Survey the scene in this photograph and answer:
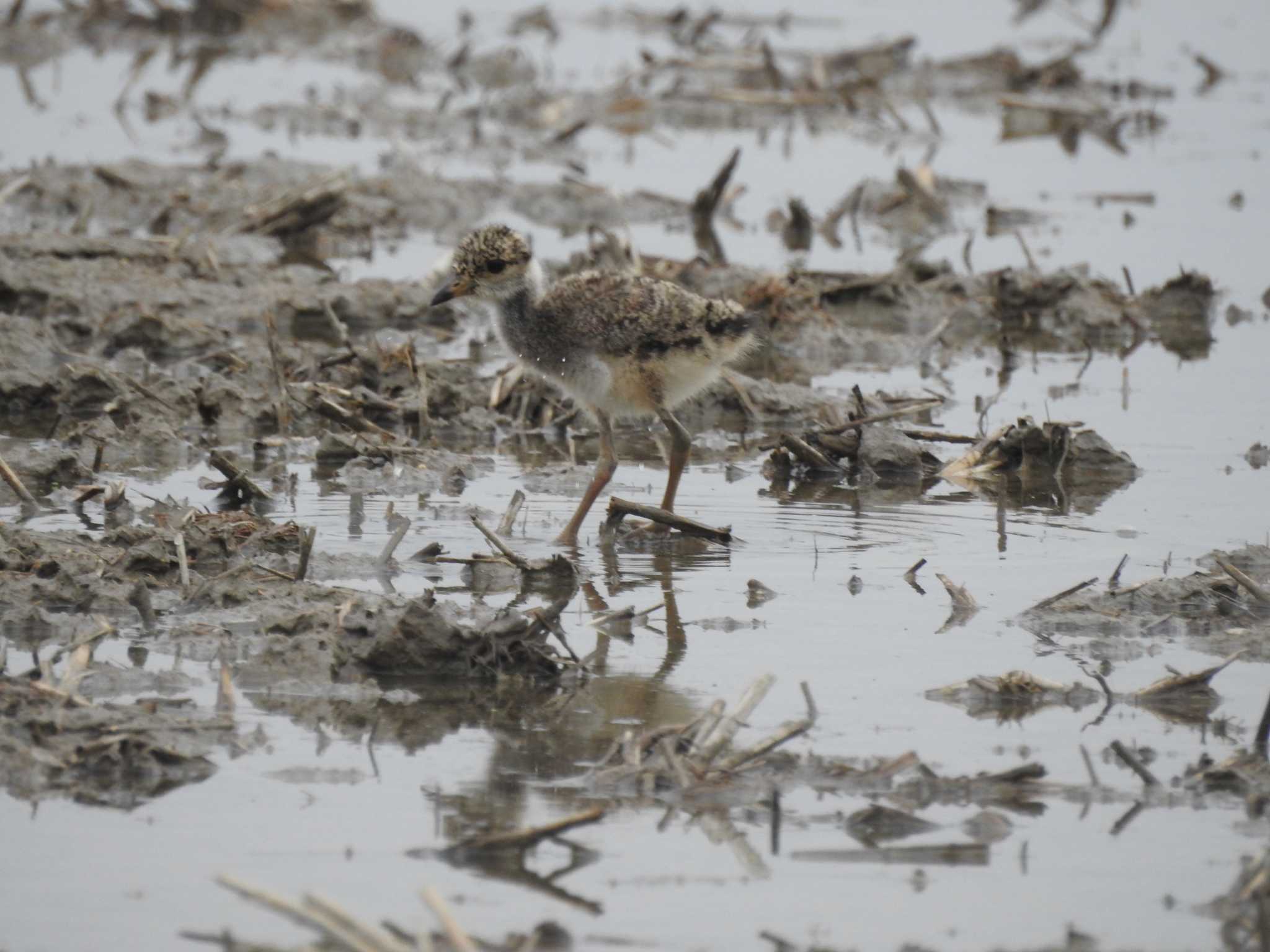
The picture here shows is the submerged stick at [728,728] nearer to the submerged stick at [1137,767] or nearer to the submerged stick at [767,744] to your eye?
the submerged stick at [767,744]

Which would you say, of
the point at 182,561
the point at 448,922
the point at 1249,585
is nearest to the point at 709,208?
the point at 1249,585

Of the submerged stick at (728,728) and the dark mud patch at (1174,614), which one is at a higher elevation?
the dark mud patch at (1174,614)

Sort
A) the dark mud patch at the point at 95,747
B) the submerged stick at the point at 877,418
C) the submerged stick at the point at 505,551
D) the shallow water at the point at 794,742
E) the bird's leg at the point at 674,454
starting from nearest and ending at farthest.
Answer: the shallow water at the point at 794,742 → the dark mud patch at the point at 95,747 → the submerged stick at the point at 505,551 → the bird's leg at the point at 674,454 → the submerged stick at the point at 877,418

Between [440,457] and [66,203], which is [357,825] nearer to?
[440,457]

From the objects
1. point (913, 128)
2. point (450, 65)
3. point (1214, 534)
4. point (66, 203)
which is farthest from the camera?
point (450, 65)

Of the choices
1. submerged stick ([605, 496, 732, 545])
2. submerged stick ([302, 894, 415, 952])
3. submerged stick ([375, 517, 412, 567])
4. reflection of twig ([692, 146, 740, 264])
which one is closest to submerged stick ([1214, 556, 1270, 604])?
submerged stick ([605, 496, 732, 545])

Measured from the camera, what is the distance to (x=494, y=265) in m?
7.34

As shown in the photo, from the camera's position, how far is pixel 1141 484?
778cm

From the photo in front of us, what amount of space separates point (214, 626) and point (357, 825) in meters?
1.34

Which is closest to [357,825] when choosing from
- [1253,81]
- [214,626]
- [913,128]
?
[214,626]

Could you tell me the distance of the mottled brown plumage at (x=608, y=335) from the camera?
6988 millimetres

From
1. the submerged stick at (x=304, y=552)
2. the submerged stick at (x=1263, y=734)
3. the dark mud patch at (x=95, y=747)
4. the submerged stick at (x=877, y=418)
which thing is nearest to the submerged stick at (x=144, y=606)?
the submerged stick at (x=304, y=552)

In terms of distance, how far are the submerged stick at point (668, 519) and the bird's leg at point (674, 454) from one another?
0.83 ft

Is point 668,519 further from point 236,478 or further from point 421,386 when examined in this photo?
point 421,386
